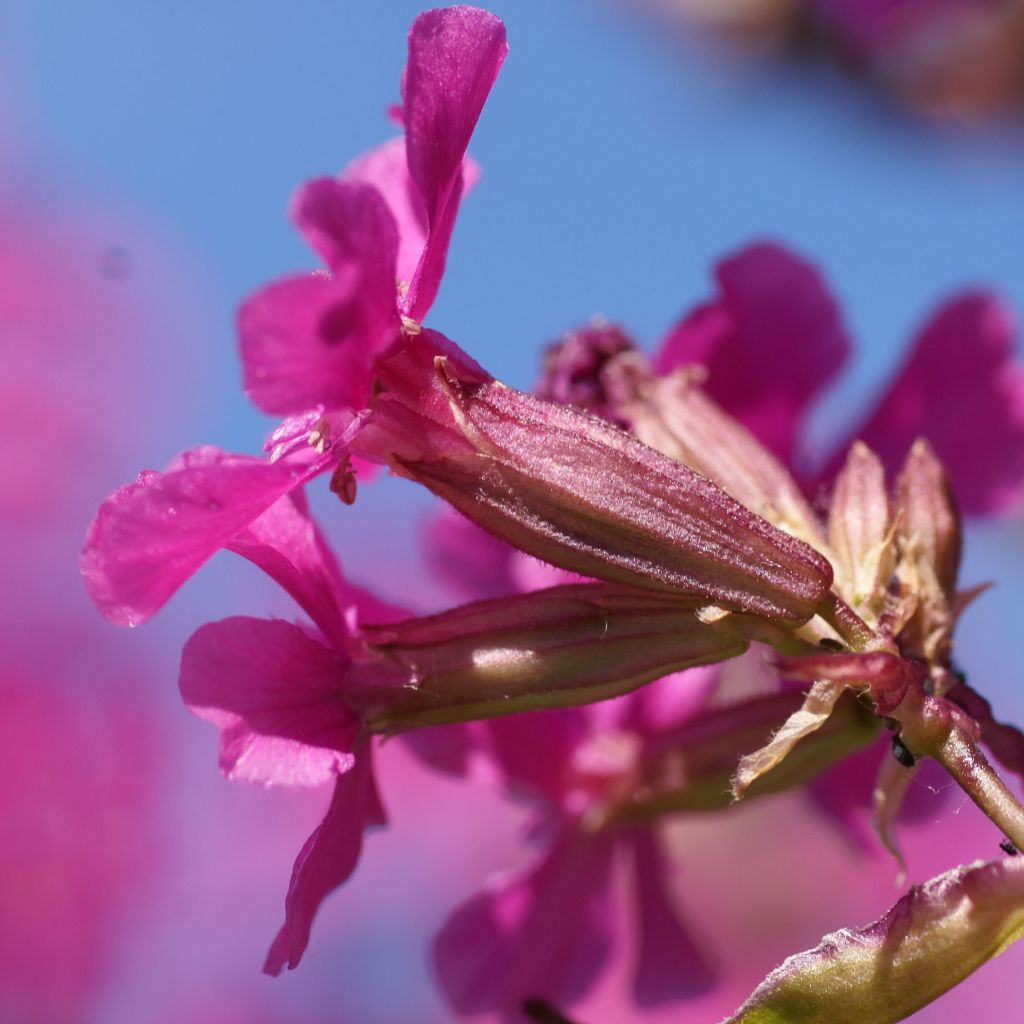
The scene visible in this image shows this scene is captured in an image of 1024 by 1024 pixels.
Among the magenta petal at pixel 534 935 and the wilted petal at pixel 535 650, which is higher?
the wilted petal at pixel 535 650

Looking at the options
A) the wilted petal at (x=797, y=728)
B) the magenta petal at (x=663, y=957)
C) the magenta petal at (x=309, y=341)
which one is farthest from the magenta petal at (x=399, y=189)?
the magenta petal at (x=663, y=957)

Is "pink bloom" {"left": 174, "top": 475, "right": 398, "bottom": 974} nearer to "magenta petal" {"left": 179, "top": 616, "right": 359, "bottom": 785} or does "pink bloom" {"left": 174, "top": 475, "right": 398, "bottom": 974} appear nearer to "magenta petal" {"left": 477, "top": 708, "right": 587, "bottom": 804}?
"magenta petal" {"left": 179, "top": 616, "right": 359, "bottom": 785}

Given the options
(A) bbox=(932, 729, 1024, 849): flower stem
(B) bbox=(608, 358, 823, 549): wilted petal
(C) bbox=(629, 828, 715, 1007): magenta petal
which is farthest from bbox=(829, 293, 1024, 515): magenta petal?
(A) bbox=(932, 729, 1024, 849): flower stem

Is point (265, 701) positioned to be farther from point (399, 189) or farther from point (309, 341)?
point (399, 189)

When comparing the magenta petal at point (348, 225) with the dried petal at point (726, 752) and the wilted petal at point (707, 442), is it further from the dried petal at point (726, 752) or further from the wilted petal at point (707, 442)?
the dried petal at point (726, 752)

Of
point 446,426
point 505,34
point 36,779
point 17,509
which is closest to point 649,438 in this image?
point 446,426

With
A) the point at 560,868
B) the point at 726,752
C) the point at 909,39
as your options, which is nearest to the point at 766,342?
the point at 726,752

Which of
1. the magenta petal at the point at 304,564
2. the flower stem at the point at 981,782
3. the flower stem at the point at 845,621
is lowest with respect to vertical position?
the flower stem at the point at 981,782
